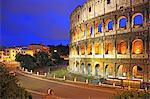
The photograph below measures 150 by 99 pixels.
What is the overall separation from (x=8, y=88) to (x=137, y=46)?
889 inches

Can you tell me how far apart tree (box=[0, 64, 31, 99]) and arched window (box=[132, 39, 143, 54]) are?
21069 millimetres

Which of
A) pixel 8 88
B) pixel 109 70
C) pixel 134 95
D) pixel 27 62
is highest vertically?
pixel 27 62

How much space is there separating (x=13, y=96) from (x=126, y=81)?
61.7 feet

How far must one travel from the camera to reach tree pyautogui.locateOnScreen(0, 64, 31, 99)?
11633 millimetres

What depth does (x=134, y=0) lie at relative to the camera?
30.3 meters

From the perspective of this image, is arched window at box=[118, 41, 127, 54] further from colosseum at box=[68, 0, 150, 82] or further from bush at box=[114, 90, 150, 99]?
bush at box=[114, 90, 150, 99]

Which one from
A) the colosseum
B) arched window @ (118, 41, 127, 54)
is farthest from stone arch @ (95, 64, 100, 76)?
arched window @ (118, 41, 127, 54)

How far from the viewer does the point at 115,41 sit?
3238 cm

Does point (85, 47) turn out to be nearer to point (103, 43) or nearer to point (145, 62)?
point (103, 43)

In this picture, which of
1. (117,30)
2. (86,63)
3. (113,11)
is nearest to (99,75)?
(86,63)

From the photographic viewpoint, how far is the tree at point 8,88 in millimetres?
11633

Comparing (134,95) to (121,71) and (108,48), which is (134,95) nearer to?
(121,71)

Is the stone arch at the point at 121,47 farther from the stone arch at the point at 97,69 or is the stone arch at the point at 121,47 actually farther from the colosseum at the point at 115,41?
the stone arch at the point at 97,69

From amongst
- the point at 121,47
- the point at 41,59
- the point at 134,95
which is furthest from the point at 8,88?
the point at 41,59
